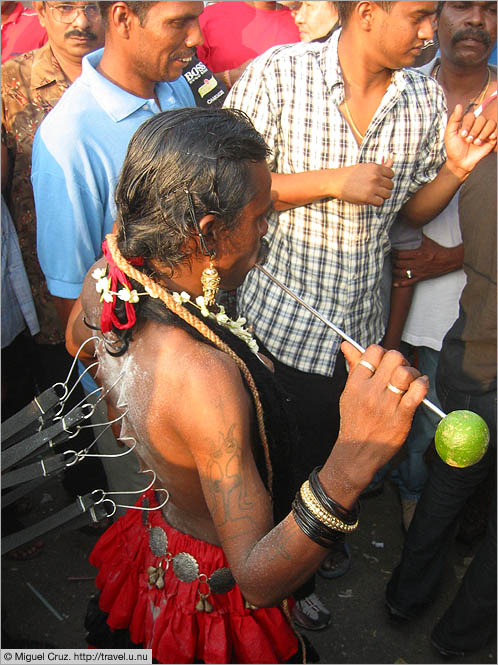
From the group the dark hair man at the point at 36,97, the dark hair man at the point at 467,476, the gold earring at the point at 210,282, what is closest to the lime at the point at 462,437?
the gold earring at the point at 210,282

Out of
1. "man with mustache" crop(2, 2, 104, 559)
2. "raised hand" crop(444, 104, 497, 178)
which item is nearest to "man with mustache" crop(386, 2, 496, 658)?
"raised hand" crop(444, 104, 497, 178)

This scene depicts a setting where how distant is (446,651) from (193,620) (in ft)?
4.97

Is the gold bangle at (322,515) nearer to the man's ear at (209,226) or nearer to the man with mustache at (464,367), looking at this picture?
the man's ear at (209,226)

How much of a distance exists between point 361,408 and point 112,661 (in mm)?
1156

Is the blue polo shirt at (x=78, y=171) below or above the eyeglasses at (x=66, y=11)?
below

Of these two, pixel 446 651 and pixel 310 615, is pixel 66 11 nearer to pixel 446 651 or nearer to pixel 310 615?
pixel 310 615

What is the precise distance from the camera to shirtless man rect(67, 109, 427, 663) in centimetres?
147

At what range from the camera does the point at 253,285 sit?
2947 mm

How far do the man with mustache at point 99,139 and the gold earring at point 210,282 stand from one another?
2.88 ft

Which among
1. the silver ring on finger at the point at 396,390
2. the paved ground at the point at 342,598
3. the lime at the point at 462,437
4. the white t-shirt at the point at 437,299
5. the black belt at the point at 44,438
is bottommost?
the paved ground at the point at 342,598

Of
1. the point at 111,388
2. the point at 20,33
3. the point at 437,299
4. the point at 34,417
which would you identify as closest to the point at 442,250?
the point at 437,299

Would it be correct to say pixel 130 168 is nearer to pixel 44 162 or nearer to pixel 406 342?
pixel 44 162

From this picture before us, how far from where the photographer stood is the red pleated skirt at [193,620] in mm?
1850

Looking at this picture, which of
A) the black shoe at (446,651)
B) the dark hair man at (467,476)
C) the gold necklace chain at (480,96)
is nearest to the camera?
the dark hair man at (467,476)
